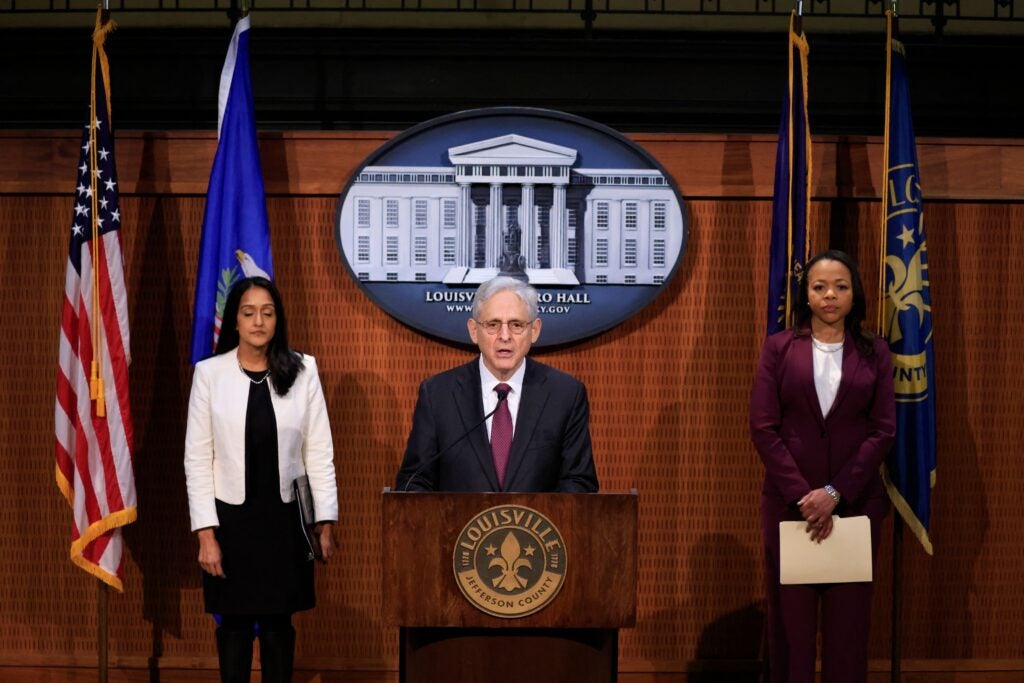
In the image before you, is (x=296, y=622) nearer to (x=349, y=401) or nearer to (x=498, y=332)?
(x=349, y=401)

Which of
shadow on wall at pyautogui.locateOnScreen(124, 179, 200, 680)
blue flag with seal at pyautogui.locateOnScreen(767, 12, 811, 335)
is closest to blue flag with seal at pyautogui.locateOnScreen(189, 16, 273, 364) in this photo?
shadow on wall at pyautogui.locateOnScreen(124, 179, 200, 680)

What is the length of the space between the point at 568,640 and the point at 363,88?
3291 mm

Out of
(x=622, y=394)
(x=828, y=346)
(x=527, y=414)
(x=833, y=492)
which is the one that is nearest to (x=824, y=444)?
(x=833, y=492)

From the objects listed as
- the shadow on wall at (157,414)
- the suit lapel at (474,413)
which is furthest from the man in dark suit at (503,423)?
the shadow on wall at (157,414)

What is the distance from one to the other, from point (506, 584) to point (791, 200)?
203cm

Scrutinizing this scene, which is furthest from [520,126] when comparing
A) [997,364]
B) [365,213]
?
[997,364]

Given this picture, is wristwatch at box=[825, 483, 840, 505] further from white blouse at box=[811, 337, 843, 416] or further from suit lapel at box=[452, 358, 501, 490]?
suit lapel at box=[452, 358, 501, 490]

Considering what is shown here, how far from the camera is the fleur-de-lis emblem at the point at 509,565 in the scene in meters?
2.48

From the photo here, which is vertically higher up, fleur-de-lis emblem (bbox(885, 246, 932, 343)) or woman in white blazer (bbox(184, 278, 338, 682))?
fleur-de-lis emblem (bbox(885, 246, 932, 343))

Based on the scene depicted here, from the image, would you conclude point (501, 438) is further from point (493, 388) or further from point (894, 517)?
point (894, 517)

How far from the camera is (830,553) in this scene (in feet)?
11.6

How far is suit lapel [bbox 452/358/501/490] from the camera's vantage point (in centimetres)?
287

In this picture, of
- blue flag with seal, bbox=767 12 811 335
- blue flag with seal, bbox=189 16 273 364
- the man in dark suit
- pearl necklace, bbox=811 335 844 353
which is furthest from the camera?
blue flag with seal, bbox=189 16 273 364

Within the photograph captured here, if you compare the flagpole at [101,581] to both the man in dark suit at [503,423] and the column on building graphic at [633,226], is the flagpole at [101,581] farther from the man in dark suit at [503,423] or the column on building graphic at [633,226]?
the column on building graphic at [633,226]
